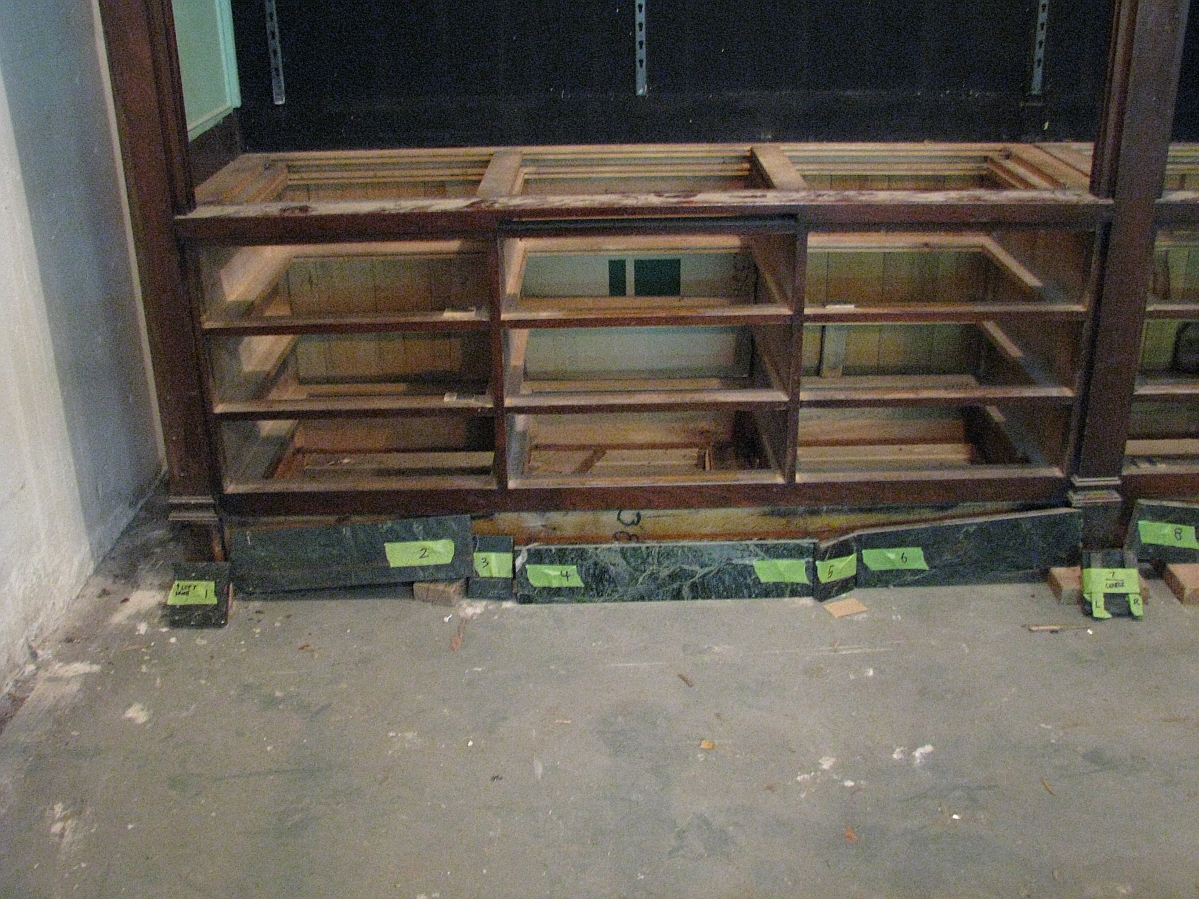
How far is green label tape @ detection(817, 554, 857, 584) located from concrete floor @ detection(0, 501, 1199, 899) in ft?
0.24

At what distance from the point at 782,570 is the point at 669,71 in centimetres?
154

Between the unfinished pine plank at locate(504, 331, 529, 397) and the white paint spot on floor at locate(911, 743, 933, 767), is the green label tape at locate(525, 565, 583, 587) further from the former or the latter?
the white paint spot on floor at locate(911, 743, 933, 767)

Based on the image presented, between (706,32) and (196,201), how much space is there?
154 centimetres

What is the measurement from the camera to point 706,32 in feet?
10.8

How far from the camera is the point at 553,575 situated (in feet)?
9.05

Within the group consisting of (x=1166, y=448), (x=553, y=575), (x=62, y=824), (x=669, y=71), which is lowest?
(x=62, y=824)

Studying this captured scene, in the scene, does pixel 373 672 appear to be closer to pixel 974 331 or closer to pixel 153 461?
pixel 153 461

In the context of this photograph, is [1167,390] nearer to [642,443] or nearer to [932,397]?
[932,397]

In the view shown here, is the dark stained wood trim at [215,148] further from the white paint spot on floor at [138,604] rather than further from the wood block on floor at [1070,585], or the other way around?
the wood block on floor at [1070,585]

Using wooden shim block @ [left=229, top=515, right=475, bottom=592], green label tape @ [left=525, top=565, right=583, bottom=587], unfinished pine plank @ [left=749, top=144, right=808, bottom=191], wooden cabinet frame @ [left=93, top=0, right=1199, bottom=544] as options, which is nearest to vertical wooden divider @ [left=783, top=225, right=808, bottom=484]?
wooden cabinet frame @ [left=93, top=0, right=1199, bottom=544]

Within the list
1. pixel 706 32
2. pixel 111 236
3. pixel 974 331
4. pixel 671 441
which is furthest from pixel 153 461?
pixel 974 331

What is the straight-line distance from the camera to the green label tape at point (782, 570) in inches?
108

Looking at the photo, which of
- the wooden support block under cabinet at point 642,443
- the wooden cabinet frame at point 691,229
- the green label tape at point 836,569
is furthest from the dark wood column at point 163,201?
the green label tape at point 836,569

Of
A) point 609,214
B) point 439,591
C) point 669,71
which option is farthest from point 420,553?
point 669,71
